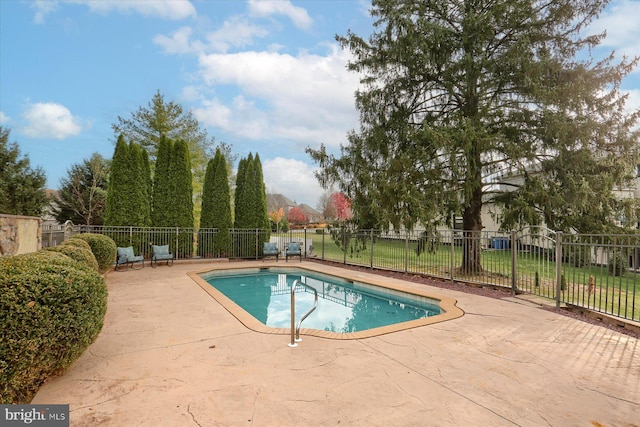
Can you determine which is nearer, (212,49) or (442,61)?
(442,61)

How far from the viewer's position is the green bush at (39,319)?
224 cm

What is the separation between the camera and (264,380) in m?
2.90

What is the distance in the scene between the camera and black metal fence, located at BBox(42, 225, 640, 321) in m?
5.54

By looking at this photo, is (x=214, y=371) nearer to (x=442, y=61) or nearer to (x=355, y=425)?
(x=355, y=425)

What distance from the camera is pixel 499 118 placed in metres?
9.12

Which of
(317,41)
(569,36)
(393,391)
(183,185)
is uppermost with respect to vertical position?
(317,41)

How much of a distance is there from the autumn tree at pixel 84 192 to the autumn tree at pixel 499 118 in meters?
17.7

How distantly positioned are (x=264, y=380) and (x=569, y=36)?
11.6 metres

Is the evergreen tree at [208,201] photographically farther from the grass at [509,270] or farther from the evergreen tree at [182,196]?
the grass at [509,270]

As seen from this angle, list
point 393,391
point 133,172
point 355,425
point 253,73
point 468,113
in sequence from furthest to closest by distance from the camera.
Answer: point 133,172, point 253,73, point 468,113, point 393,391, point 355,425

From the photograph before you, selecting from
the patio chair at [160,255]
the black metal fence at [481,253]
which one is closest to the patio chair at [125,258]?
the patio chair at [160,255]

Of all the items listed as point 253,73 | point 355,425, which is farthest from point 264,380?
point 253,73

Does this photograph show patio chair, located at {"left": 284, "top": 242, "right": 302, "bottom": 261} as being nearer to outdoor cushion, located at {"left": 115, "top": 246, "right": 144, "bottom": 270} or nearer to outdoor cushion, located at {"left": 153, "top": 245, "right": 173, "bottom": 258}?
outdoor cushion, located at {"left": 153, "top": 245, "right": 173, "bottom": 258}

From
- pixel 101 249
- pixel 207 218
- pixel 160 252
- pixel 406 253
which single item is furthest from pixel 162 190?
pixel 406 253
